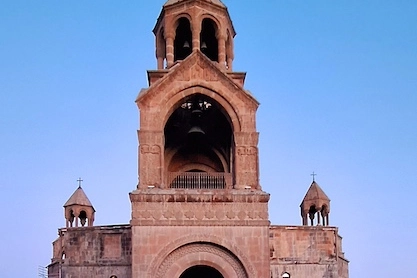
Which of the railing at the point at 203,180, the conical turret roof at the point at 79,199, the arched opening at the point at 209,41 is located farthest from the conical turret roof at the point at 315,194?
the conical turret roof at the point at 79,199

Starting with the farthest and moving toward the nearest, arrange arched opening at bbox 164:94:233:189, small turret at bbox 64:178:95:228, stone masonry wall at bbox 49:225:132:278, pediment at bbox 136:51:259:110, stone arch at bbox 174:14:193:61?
1. small turret at bbox 64:178:95:228
2. stone arch at bbox 174:14:193:61
3. arched opening at bbox 164:94:233:189
4. stone masonry wall at bbox 49:225:132:278
5. pediment at bbox 136:51:259:110

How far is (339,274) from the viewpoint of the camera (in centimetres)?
2298

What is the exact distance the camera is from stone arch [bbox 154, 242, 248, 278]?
1742cm

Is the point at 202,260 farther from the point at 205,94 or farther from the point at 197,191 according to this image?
the point at 205,94

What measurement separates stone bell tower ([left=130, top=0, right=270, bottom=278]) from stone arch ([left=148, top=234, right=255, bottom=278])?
0.03 metres

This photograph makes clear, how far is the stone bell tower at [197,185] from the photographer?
17.5 m

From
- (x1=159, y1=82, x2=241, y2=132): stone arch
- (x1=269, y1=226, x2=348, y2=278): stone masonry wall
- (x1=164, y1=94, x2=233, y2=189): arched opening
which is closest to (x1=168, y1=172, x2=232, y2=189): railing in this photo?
(x1=164, y1=94, x2=233, y2=189): arched opening

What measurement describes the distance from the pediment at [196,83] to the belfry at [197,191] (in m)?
0.03

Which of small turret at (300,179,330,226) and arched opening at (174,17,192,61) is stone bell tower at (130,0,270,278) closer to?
arched opening at (174,17,192,61)

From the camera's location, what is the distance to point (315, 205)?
82.3 ft

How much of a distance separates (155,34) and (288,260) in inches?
347

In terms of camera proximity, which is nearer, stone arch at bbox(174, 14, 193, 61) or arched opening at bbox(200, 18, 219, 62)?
stone arch at bbox(174, 14, 193, 61)

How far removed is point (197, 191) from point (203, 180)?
116 centimetres

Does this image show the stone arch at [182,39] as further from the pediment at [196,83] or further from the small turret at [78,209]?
the small turret at [78,209]
